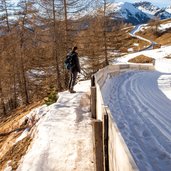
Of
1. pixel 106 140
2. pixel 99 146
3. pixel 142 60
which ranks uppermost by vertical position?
pixel 106 140

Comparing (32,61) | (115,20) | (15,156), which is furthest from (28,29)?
(15,156)

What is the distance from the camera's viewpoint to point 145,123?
10.6 m

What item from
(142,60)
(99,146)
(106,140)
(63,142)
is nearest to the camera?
(106,140)

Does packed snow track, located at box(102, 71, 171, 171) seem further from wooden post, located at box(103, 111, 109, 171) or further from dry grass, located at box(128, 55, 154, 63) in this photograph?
dry grass, located at box(128, 55, 154, 63)

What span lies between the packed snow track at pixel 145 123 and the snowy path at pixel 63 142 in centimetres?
103

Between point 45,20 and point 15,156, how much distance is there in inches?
751

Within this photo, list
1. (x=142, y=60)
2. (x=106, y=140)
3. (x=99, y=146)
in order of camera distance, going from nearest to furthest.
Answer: (x=106, y=140), (x=99, y=146), (x=142, y=60)

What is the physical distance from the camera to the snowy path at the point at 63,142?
7855 mm

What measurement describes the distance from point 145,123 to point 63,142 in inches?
109

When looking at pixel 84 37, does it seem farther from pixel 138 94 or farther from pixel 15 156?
pixel 15 156

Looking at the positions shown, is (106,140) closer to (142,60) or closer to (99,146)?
(99,146)

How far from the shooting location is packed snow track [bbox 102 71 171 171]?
24.4 feet

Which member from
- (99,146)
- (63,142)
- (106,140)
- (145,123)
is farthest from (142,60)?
(106,140)

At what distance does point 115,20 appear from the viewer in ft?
121
